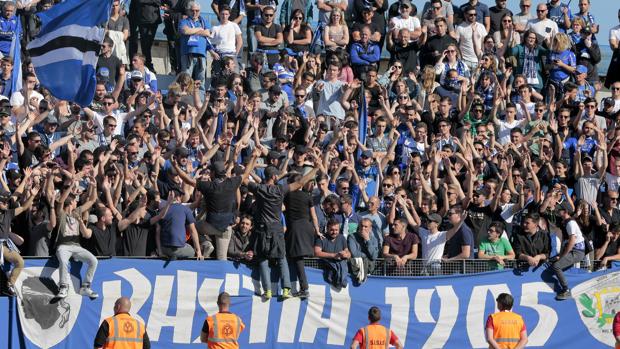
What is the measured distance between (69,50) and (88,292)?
3.23 m

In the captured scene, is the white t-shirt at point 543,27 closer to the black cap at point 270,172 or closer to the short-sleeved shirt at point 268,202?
the black cap at point 270,172

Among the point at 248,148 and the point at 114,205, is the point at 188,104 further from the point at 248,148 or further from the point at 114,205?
the point at 114,205

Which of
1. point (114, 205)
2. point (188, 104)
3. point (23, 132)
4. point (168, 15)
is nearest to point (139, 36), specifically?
point (168, 15)

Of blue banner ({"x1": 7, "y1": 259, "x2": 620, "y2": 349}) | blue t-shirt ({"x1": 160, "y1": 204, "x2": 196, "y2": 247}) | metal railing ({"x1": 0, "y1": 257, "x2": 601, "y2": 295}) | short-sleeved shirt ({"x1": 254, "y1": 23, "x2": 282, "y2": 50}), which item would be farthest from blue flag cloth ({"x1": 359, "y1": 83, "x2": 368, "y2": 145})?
blue t-shirt ({"x1": 160, "y1": 204, "x2": 196, "y2": 247})

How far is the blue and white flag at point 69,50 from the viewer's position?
65.4 feet

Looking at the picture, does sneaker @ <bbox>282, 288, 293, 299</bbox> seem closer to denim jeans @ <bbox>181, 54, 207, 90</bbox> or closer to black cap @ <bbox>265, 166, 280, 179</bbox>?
black cap @ <bbox>265, 166, 280, 179</bbox>

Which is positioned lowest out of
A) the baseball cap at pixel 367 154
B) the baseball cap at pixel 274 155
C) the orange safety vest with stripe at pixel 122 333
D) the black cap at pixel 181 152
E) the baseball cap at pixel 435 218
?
the orange safety vest with stripe at pixel 122 333

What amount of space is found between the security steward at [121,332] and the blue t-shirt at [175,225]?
2662 mm

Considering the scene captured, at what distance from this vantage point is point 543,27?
29.3 m

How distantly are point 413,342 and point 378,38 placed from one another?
Answer: 8.50 m

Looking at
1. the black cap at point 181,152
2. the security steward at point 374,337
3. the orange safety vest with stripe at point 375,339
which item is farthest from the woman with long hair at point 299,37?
the orange safety vest with stripe at point 375,339

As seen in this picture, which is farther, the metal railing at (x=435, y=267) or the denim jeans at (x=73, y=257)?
the metal railing at (x=435, y=267)

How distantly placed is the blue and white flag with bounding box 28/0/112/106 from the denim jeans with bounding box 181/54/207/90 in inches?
261

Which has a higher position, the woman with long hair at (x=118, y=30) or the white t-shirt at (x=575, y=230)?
the woman with long hair at (x=118, y=30)
